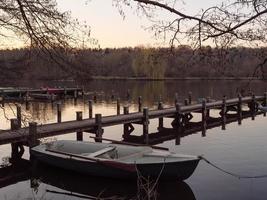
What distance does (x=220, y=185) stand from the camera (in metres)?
14.5

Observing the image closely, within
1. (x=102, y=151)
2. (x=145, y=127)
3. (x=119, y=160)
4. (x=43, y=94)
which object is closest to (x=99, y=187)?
(x=119, y=160)

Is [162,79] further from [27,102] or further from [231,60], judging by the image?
[231,60]

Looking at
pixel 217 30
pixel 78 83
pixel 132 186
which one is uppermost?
pixel 217 30

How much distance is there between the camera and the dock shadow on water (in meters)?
13.8

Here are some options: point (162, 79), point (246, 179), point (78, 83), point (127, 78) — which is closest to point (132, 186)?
point (246, 179)

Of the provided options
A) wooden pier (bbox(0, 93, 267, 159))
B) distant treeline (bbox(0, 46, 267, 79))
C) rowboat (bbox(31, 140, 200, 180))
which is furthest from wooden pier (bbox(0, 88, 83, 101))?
distant treeline (bbox(0, 46, 267, 79))

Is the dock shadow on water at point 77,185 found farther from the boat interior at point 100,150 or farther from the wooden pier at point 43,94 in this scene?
the wooden pier at point 43,94

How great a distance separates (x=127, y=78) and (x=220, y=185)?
9235 cm

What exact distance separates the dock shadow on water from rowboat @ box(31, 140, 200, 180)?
0.30 meters

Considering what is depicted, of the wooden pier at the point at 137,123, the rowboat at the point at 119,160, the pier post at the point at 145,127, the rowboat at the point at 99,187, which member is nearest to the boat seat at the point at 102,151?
the rowboat at the point at 119,160

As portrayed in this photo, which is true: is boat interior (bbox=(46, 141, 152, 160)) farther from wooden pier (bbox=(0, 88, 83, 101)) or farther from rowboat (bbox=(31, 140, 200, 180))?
wooden pier (bbox=(0, 88, 83, 101))

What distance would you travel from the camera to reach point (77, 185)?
582 inches

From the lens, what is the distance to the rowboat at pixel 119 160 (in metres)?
14.2

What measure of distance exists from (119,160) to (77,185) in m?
1.82
